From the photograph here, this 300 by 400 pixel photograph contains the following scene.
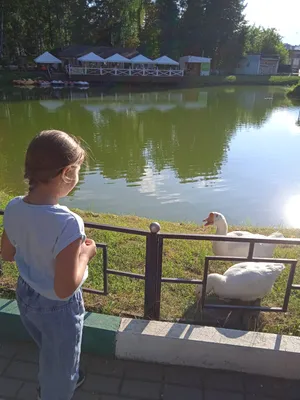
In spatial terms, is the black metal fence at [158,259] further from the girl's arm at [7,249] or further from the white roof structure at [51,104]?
the white roof structure at [51,104]

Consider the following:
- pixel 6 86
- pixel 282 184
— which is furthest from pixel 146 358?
pixel 6 86

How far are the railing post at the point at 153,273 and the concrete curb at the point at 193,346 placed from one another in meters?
0.17

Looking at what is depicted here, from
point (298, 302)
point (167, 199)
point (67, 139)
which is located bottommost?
point (167, 199)

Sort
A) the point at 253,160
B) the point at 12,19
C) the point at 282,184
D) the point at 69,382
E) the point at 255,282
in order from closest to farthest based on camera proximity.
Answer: the point at 69,382 < the point at 255,282 < the point at 282,184 < the point at 253,160 < the point at 12,19

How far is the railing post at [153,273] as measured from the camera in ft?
6.97

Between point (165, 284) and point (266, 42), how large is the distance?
58095 millimetres

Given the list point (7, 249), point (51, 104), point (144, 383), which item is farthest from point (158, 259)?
point (51, 104)

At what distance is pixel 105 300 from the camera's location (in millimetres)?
2605

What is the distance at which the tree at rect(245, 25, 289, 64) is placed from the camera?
51.8 metres

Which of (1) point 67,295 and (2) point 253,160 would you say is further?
(2) point 253,160

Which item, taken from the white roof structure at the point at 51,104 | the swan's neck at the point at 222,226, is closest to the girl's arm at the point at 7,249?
the swan's neck at the point at 222,226

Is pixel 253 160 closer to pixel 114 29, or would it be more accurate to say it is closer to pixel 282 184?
pixel 282 184

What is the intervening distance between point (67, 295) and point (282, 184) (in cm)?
794

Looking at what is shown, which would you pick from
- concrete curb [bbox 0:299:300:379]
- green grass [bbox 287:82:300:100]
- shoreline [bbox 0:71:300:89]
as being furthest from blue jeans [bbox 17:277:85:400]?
green grass [bbox 287:82:300:100]
